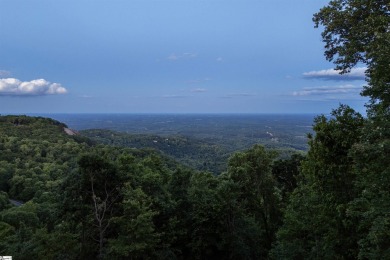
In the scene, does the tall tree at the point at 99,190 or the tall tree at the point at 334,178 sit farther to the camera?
the tall tree at the point at 99,190

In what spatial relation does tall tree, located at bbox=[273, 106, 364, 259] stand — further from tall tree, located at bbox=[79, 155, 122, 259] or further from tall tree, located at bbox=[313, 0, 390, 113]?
tall tree, located at bbox=[79, 155, 122, 259]

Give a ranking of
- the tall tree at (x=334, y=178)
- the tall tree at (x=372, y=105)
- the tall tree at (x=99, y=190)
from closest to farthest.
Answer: the tall tree at (x=372, y=105) < the tall tree at (x=334, y=178) < the tall tree at (x=99, y=190)

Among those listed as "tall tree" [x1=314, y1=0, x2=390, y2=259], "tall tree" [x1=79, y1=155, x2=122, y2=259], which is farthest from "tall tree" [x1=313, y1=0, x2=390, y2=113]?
"tall tree" [x1=79, y1=155, x2=122, y2=259]

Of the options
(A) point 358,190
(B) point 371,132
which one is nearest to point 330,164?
(A) point 358,190

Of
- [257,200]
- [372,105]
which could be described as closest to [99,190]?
[257,200]

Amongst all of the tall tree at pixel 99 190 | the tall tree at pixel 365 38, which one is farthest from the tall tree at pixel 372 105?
the tall tree at pixel 99 190

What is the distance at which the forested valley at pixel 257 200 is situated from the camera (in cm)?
935

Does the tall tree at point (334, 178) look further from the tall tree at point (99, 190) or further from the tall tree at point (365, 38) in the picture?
the tall tree at point (99, 190)

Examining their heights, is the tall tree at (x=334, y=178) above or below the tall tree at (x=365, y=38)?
below

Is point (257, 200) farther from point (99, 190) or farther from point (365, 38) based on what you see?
point (365, 38)

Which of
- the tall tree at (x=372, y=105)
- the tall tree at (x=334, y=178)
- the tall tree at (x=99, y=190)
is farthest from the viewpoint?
the tall tree at (x=99, y=190)

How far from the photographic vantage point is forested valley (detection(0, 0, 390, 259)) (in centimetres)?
935

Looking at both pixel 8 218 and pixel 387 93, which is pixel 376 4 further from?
pixel 8 218

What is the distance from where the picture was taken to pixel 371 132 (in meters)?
8.66
